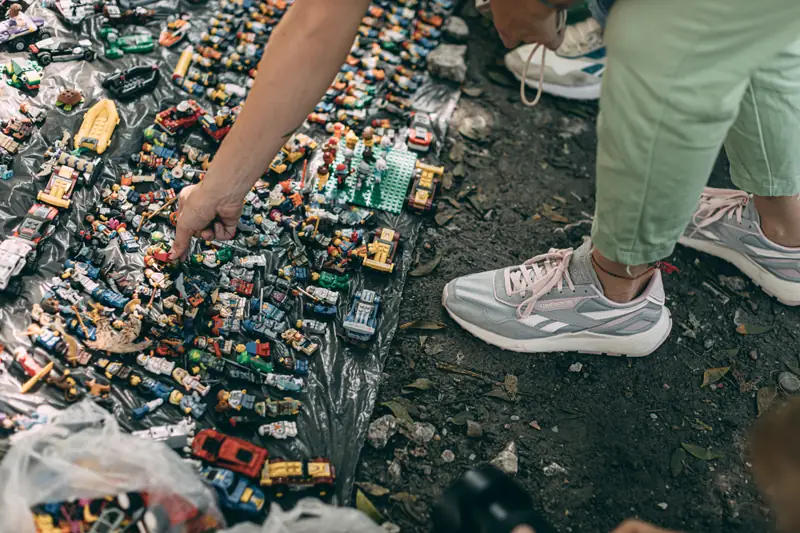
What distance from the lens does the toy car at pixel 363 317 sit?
8.09ft

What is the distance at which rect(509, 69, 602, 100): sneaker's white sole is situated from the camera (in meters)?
3.33

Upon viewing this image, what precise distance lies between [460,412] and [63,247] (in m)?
1.67

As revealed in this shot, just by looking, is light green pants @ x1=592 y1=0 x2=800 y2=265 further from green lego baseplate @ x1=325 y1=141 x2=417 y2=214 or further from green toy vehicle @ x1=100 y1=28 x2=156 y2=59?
green toy vehicle @ x1=100 y1=28 x2=156 y2=59

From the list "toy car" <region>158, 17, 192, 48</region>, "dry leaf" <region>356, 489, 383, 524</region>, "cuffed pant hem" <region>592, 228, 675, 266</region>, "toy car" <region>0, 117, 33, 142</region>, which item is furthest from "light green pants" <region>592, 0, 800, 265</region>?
"toy car" <region>0, 117, 33, 142</region>

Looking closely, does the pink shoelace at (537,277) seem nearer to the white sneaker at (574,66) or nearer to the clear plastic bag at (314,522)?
the clear plastic bag at (314,522)

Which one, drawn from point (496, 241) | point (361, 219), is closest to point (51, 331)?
point (361, 219)

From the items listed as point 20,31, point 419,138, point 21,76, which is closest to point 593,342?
point 419,138

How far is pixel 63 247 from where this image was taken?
2.52 metres

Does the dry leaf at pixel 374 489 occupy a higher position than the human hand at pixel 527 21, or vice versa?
the human hand at pixel 527 21

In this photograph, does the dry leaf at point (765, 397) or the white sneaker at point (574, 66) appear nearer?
the dry leaf at point (765, 397)

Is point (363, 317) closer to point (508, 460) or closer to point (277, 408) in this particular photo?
point (277, 408)

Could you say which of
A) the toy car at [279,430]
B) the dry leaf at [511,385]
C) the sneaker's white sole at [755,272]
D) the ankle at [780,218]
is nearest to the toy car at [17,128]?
the toy car at [279,430]

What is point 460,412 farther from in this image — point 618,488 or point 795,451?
point 795,451

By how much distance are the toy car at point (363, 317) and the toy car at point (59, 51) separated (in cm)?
178
